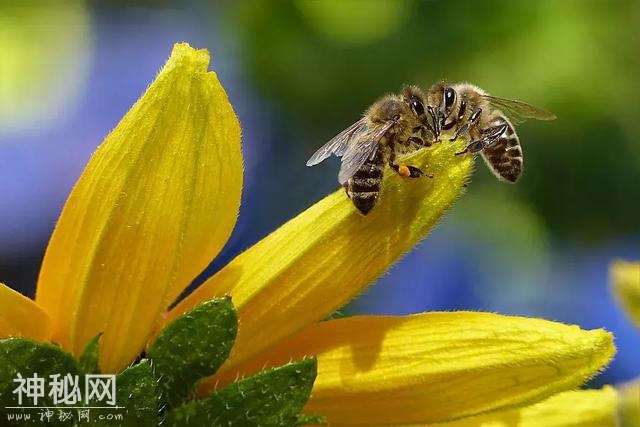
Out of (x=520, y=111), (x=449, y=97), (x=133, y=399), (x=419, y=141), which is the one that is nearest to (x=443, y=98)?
(x=449, y=97)

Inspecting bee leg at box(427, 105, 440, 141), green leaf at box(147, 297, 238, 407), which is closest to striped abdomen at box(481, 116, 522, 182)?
bee leg at box(427, 105, 440, 141)

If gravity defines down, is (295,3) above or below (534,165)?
above

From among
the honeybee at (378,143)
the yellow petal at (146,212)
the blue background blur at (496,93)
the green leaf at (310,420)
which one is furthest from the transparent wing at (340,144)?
the blue background blur at (496,93)

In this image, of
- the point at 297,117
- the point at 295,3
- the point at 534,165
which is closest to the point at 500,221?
the point at 534,165

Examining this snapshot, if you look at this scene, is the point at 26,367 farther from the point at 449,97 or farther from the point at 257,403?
the point at 449,97

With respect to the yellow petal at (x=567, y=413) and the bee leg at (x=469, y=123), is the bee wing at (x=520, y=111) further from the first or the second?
the yellow petal at (x=567, y=413)

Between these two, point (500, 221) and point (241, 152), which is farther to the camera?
point (500, 221)

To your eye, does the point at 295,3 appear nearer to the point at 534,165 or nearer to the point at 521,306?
the point at 534,165
